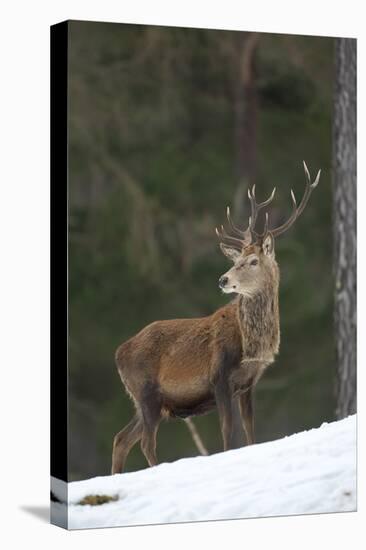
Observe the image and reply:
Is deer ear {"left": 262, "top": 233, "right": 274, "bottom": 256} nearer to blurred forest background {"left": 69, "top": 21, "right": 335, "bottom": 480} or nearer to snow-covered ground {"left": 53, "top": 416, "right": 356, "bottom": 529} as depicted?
blurred forest background {"left": 69, "top": 21, "right": 335, "bottom": 480}

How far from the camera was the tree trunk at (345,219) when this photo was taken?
10.3 metres

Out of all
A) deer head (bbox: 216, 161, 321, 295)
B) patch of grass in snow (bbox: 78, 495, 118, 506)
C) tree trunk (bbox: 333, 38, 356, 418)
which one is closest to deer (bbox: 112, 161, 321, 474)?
deer head (bbox: 216, 161, 321, 295)

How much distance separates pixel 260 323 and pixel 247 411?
59 centimetres

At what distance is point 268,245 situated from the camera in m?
10.0

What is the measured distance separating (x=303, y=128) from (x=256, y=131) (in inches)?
14.5

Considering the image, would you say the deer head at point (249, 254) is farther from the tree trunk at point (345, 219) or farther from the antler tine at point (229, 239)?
the tree trunk at point (345, 219)

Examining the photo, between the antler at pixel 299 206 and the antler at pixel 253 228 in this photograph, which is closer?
the antler at pixel 253 228

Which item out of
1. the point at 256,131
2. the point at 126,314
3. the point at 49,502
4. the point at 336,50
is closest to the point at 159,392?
the point at 126,314

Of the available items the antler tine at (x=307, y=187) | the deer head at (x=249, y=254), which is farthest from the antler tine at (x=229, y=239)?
the antler tine at (x=307, y=187)

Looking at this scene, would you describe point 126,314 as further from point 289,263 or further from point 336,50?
point 336,50

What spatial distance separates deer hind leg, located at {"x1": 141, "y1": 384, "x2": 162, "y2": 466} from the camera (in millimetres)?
9695

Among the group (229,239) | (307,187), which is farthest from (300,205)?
(229,239)

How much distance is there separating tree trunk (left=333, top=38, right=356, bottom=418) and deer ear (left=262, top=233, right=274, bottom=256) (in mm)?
559

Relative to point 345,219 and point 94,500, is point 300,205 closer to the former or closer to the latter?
point 345,219
